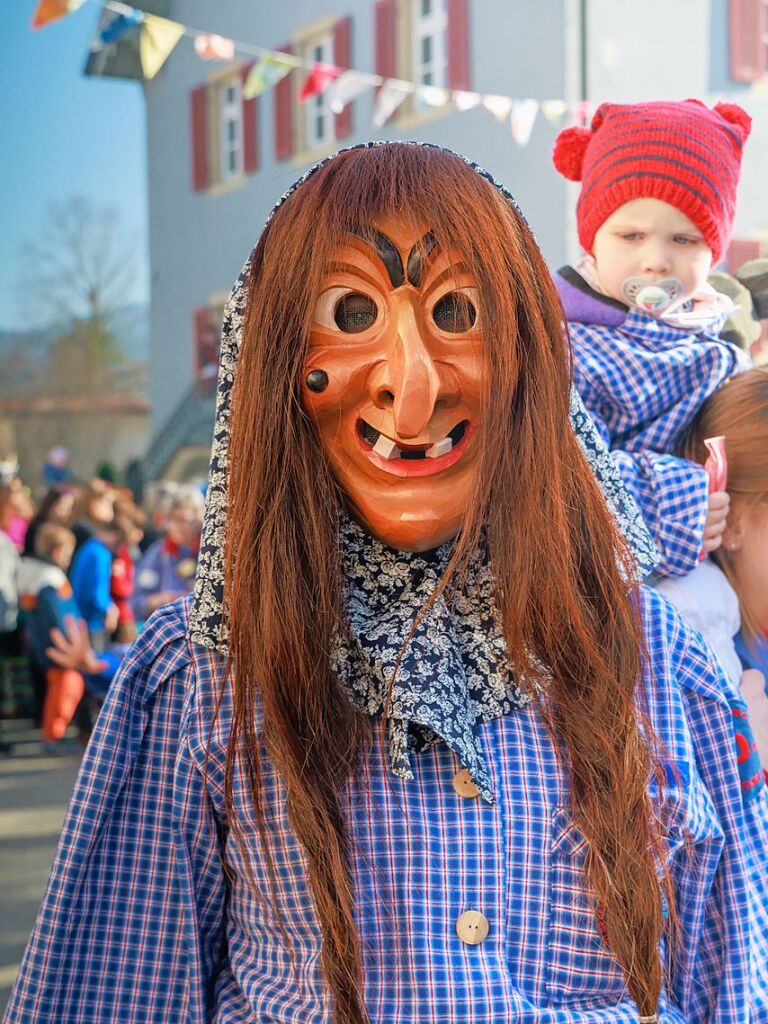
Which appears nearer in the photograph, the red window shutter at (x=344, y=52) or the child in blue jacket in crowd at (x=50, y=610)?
the child in blue jacket in crowd at (x=50, y=610)

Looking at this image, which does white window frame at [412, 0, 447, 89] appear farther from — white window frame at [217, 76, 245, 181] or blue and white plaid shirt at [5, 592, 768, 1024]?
blue and white plaid shirt at [5, 592, 768, 1024]

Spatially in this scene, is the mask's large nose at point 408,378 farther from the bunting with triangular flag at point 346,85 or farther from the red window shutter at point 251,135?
the red window shutter at point 251,135

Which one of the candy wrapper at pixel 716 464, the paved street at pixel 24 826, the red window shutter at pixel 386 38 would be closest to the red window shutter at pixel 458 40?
the red window shutter at pixel 386 38

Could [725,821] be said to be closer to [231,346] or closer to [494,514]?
[494,514]

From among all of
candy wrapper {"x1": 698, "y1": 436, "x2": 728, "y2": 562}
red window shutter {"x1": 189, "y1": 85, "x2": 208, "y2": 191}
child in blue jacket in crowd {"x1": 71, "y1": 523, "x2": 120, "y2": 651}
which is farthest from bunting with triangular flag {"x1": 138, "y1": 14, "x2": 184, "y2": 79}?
red window shutter {"x1": 189, "y1": 85, "x2": 208, "y2": 191}

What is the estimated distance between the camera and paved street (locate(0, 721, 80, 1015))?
414 cm

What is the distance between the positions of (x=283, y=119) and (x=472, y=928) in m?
10.6

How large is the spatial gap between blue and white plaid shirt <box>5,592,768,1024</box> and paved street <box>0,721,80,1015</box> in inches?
104

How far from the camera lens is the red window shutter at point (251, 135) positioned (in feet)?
37.5

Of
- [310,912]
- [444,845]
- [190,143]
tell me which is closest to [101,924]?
[310,912]

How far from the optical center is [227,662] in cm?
130

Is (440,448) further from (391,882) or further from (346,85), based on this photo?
(346,85)

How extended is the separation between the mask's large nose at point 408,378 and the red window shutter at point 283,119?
1023 cm

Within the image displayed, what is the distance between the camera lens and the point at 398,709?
123 cm
